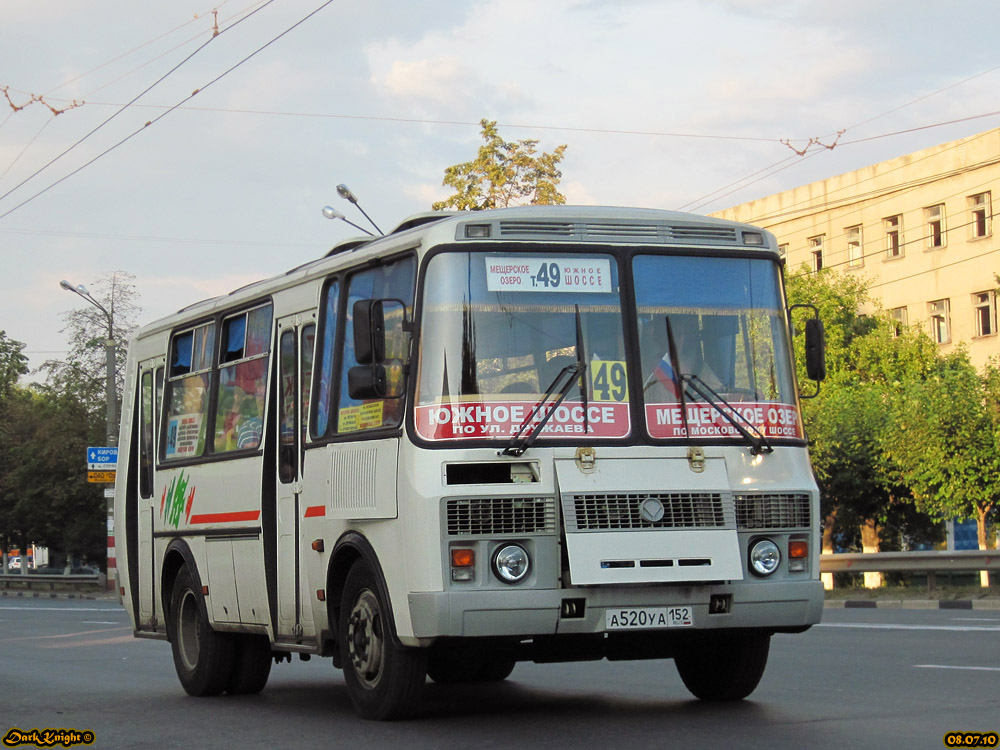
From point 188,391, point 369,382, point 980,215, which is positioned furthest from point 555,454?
point 980,215

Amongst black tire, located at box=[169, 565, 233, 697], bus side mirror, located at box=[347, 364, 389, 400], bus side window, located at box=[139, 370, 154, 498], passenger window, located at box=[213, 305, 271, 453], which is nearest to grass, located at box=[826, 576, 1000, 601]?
bus side window, located at box=[139, 370, 154, 498]

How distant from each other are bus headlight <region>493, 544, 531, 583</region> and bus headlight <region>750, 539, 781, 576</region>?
135cm

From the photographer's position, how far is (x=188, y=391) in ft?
43.7

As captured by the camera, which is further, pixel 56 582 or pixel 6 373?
pixel 6 373

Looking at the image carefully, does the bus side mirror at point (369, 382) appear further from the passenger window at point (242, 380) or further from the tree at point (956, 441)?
the tree at point (956, 441)

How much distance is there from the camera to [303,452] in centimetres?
1095

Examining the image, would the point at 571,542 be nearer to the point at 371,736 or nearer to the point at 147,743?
the point at 371,736

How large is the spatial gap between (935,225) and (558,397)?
51062 millimetres

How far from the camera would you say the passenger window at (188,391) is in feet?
42.5

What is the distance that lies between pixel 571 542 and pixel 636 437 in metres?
0.79

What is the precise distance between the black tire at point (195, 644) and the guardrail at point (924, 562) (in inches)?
584

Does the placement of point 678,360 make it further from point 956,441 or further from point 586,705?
point 956,441

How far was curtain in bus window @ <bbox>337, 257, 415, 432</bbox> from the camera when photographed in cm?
964

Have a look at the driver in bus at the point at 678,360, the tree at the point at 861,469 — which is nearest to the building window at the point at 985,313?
the tree at the point at 861,469
